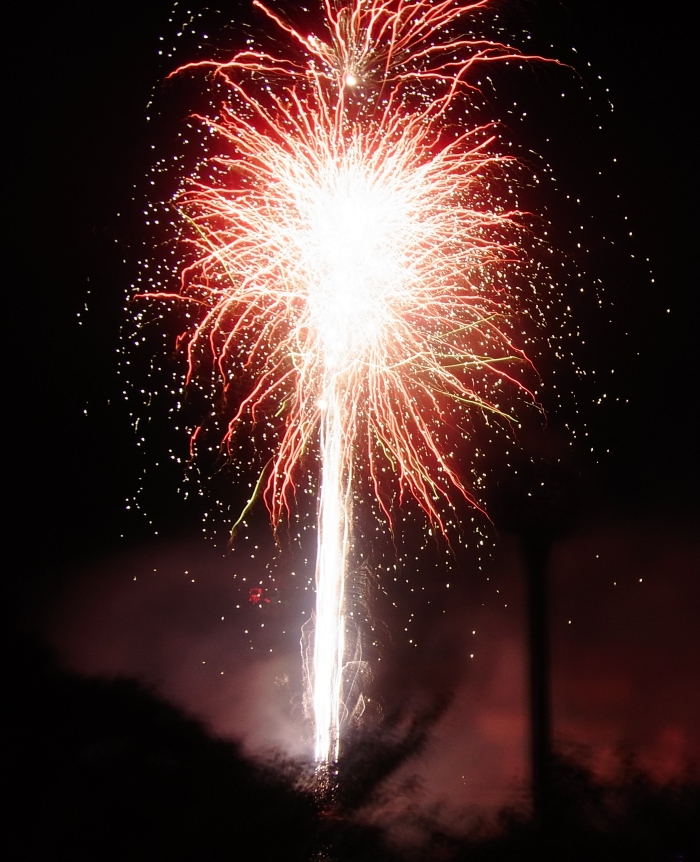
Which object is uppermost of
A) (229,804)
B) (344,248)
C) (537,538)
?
(344,248)

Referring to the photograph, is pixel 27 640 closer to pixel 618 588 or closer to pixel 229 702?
pixel 229 702

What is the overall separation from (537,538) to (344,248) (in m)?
2.75

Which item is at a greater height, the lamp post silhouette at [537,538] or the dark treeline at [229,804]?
the lamp post silhouette at [537,538]

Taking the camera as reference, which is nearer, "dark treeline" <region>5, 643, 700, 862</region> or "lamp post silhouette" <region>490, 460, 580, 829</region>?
"dark treeline" <region>5, 643, 700, 862</region>

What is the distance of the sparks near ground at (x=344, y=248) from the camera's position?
13.6 ft

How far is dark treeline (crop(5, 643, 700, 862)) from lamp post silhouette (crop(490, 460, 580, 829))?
1.68 ft

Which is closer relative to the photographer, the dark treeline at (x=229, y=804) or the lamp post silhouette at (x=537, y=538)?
the dark treeline at (x=229, y=804)

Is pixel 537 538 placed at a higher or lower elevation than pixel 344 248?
lower

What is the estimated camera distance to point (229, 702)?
5.50m

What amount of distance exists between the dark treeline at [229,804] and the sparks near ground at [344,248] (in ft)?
2.41

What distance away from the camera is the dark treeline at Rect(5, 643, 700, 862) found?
383 centimetres

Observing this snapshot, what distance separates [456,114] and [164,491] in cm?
351

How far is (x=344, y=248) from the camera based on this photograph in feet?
14.0

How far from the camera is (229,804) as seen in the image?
4.15 meters
